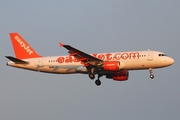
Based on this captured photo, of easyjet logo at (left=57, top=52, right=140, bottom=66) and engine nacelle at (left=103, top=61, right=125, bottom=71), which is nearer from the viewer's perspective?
engine nacelle at (left=103, top=61, right=125, bottom=71)

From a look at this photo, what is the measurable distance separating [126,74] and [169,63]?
275 inches

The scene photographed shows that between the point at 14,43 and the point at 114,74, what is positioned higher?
the point at 14,43

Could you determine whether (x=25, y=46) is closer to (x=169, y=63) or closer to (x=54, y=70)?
(x=54, y=70)

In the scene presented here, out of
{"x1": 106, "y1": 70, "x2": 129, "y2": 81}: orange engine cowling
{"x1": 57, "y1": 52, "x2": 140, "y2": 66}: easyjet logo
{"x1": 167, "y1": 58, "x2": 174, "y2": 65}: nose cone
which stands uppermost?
{"x1": 57, "y1": 52, "x2": 140, "y2": 66}: easyjet logo

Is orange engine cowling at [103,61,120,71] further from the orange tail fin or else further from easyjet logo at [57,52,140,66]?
the orange tail fin

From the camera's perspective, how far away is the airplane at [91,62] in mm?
58188

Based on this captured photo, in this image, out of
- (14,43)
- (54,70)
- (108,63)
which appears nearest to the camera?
(108,63)

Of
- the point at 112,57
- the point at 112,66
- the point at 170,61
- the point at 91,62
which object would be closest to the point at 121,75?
the point at 112,57

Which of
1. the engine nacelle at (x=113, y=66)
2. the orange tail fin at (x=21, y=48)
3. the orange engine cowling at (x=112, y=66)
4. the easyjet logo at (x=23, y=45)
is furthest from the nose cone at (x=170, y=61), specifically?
the easyjet logo at (x=23, y=45)

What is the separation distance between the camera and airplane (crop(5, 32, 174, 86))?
58.2 metres

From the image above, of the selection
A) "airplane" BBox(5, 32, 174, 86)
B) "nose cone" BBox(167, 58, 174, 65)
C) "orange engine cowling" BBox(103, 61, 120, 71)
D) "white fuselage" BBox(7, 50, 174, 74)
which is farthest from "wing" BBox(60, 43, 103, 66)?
"nose cone" BBox(167, 58, 174, 65)

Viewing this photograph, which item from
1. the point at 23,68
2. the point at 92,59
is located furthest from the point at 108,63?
the point at 23,68

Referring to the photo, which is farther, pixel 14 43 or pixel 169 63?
pixel 14 43

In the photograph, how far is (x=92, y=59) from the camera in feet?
193
